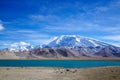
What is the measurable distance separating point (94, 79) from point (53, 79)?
5284 millimetres

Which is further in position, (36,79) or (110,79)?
(36,79)

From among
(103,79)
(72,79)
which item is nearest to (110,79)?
(103,79)

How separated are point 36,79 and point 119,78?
410 inches

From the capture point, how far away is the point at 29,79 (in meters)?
26.8

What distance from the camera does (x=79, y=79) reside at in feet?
87.3

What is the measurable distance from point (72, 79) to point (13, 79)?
7.59 m

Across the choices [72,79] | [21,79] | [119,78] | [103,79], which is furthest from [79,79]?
[21,79]

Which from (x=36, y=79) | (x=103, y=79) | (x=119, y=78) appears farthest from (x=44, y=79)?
(x=119, y=78)

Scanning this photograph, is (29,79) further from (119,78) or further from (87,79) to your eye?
(119,78)

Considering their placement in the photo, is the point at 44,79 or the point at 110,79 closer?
the point at 110,79

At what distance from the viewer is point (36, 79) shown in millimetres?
27000

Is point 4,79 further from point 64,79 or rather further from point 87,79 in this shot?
point 87,79

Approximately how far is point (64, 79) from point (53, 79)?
1.46 metres

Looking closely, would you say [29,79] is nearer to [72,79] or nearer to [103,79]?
[72,79]
